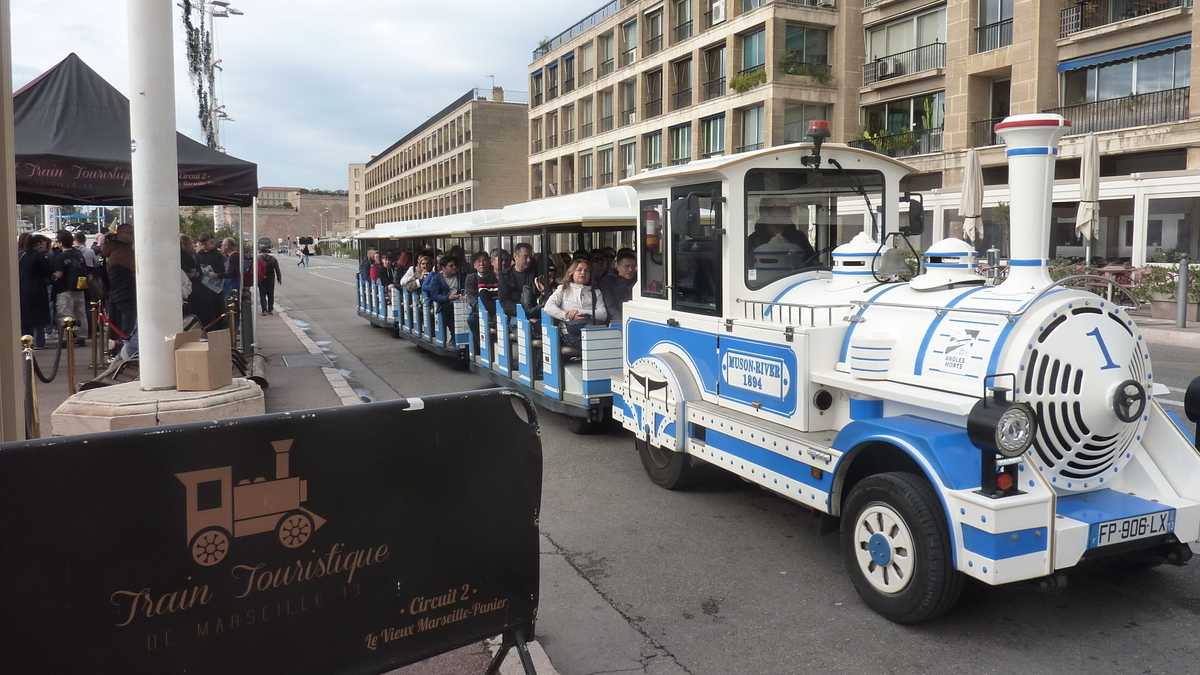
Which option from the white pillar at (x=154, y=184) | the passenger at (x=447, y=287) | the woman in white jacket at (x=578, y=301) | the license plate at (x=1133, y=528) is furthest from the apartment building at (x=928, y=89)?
the license plate at (x=1133, y=528)

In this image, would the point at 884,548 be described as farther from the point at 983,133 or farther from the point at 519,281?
the point at 983,133

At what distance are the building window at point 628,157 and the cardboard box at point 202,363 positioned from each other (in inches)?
1675

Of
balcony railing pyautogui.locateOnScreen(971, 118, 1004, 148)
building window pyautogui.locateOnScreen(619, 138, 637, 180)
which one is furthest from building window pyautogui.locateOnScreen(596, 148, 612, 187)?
balcony railing pyautogui.locateOnScreen(971, 118, 1004, 148)

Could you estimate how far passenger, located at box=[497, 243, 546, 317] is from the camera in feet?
34.8

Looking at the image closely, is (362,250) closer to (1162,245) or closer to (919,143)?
(1162,245)

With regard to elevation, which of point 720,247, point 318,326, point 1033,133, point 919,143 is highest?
point 919,143

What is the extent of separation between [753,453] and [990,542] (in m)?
Answer: 1.85

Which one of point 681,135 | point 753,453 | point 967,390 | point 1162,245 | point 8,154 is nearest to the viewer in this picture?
point 8,154

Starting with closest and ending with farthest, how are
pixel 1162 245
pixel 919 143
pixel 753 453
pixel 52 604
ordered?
1. pixel 52 604
2. pixel 753 453
3. pixel 1162 245
4. pixel 919 143

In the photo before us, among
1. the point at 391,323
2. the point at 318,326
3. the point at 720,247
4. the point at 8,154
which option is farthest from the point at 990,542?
the point at 318,326

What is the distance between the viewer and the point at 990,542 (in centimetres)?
370

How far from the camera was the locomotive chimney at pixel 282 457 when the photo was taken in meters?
2.86

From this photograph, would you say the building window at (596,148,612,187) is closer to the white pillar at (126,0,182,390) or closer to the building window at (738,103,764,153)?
the building window at (738,103,764,153)

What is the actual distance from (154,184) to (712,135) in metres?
37.3
